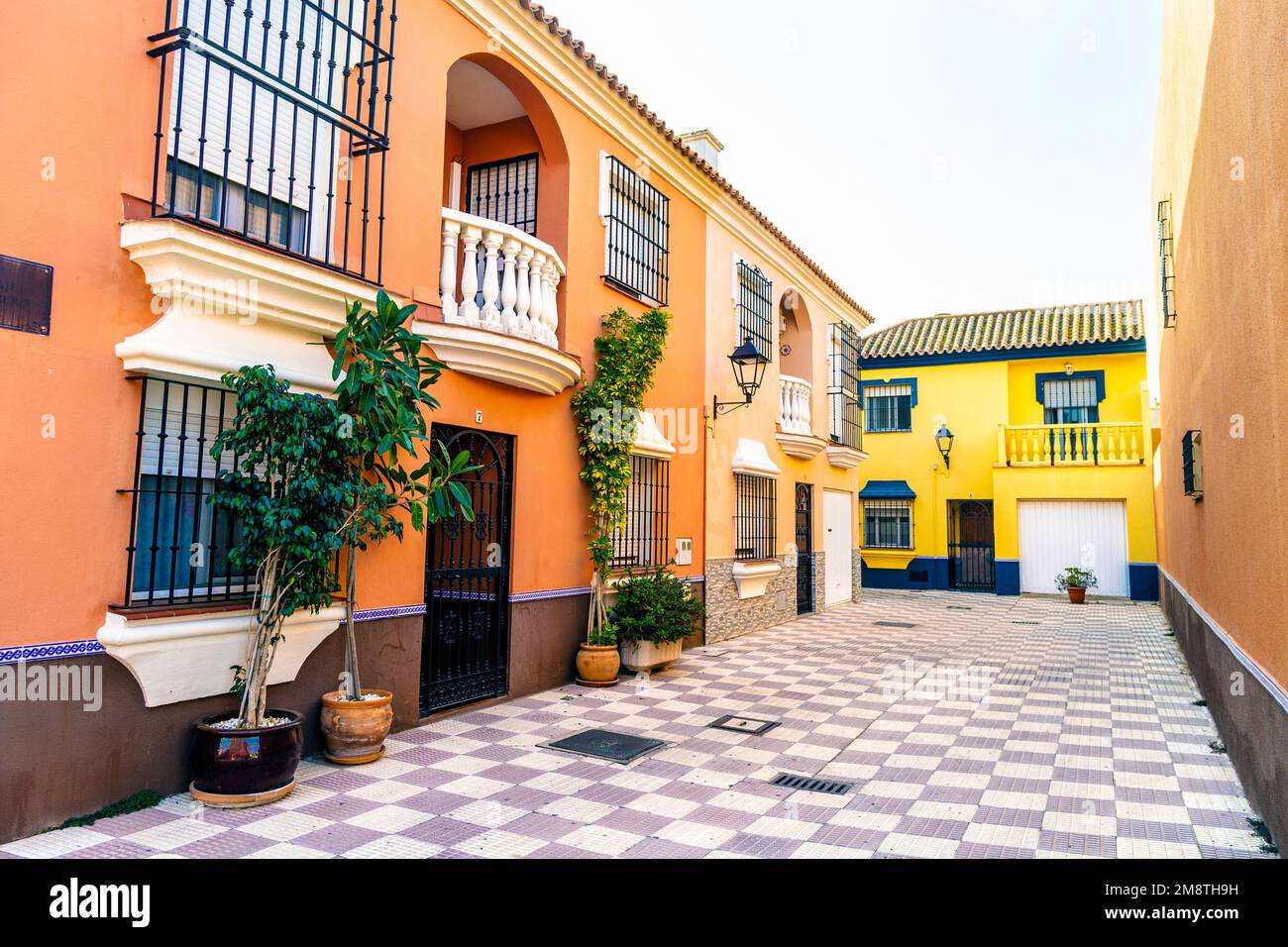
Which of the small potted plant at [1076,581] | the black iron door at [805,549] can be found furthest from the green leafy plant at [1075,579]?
the black iron door at [805,549]

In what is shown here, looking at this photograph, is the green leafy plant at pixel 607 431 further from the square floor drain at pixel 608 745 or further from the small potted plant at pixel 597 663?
the square floor drain at pixel 608 745

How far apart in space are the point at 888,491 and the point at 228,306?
676 inches

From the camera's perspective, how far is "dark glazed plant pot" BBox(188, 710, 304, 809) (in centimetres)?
409

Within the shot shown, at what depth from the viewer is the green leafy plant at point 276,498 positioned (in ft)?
13.9

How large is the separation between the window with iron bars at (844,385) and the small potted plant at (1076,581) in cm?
540

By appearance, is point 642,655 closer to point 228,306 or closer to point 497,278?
point 497,278

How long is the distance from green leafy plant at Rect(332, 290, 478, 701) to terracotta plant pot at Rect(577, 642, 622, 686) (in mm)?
2672

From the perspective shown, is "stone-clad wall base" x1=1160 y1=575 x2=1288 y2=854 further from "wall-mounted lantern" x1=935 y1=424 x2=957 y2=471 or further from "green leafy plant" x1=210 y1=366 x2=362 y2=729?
"wall-mounted lantern" x1=935 y1=424 x2=957 y2=471

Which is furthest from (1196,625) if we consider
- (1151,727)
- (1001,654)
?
(1001,654)

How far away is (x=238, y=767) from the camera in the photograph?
4.10 metres

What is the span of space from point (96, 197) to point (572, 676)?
5.44m

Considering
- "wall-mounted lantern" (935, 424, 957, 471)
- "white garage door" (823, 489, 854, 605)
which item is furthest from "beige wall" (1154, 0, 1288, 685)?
"wall-mounted lantern" (935, 424, 957, 471)

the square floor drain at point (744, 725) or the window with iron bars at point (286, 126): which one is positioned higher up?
the window with iron bars at point (286, 126)

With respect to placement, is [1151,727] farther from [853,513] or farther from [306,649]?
[853,513]
